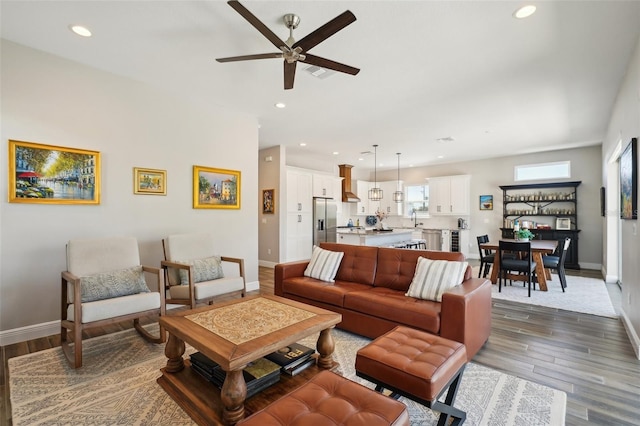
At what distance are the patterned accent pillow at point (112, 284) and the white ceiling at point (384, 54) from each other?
7.27 feet

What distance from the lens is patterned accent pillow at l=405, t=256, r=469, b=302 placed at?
2.75 metres

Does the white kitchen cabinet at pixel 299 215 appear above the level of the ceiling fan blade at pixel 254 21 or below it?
below

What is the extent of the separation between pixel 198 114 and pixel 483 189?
24.5ft

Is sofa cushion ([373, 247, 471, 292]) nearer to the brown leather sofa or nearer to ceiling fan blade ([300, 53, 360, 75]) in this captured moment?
the brown leather sofa

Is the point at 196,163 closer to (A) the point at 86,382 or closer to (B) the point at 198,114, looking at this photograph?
(B) the point at 198,114

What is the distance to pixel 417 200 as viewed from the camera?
9.78 metres

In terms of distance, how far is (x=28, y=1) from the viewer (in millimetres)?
2359

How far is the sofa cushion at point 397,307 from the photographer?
250 cm

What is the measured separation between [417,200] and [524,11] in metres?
7.65

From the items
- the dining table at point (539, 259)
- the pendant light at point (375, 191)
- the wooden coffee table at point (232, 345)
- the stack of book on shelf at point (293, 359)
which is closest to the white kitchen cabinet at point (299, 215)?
the pendant light at point (375, 191)

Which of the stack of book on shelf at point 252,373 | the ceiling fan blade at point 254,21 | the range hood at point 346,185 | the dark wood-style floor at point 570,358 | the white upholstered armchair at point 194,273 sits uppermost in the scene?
the ceiling fan blade at point 254,21

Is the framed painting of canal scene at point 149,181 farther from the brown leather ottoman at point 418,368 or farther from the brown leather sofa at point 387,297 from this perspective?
the brown leather ottoman at point 418,368

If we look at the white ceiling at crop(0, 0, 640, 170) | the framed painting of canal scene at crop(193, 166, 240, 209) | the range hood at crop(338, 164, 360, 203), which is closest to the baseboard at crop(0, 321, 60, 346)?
the framed painting of canal scene at crop(193, 166, 240, 209)

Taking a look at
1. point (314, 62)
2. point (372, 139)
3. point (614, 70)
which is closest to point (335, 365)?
point (314, 62)
